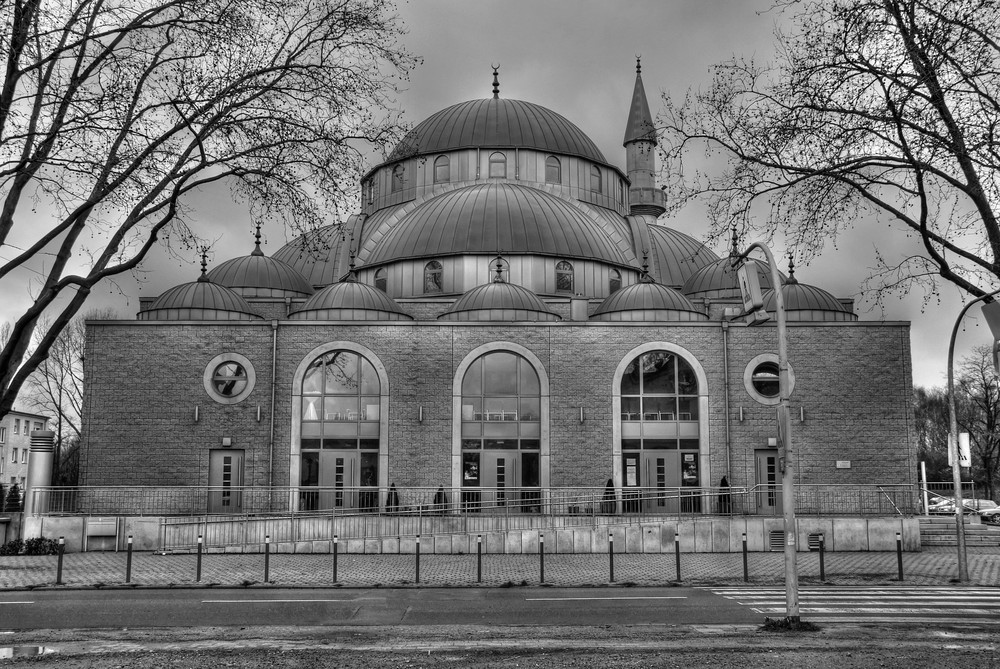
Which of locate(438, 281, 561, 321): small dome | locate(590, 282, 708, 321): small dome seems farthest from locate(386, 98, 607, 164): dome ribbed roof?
locate(590, 282, 708, 321): small dome

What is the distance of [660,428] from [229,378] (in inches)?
602

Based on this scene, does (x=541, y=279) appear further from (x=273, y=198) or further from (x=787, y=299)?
(x=273, y=198)

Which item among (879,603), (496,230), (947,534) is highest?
(496,230)

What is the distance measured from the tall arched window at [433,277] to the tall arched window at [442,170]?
9.63 meters

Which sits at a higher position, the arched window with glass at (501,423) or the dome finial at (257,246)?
the dome finial at (257,246)

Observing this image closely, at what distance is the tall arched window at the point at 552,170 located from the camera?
53.8m

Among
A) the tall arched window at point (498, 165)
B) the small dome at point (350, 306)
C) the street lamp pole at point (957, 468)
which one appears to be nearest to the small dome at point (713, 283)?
the tall arched window at point (498, 165)

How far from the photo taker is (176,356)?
121 ft

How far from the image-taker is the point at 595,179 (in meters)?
55.0

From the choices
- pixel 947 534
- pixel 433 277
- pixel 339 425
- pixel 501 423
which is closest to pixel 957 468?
pixel 947 534

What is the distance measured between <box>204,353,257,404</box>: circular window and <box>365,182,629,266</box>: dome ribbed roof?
35.9 ft

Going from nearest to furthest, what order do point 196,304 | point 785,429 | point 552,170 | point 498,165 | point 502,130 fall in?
point 785,429, point 196,304, point 498,165, point 552,170, point 502,130

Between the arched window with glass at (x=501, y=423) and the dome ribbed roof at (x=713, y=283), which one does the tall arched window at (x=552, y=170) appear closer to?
the dome ribbed roof at (x=713, y=283)

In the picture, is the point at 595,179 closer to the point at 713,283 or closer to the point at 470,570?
the point at 713,283
